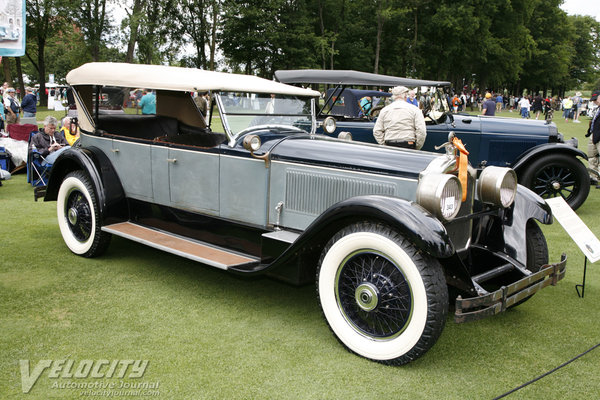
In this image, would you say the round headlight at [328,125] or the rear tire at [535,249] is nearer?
the rear tire at [535,249]

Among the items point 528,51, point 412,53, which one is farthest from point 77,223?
point 528,51

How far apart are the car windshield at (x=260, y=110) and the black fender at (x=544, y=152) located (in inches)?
171

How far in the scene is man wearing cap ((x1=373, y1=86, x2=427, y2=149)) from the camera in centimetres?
678

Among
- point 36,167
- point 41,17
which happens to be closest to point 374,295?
point 36,167

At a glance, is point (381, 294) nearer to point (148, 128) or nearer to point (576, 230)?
point (576, 230)

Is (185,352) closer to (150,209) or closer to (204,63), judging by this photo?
(150,209)

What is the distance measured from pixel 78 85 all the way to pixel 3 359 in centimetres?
318

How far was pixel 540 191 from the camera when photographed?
7738 millimetres

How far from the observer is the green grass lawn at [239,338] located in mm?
2920

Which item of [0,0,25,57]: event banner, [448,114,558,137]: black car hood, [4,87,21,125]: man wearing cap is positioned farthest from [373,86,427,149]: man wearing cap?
[4,87,21,125]: man wearing cap

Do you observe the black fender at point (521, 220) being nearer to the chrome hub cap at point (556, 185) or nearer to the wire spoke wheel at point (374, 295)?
the wire spoke wheel at point (374, 295)

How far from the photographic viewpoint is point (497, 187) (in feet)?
12.0

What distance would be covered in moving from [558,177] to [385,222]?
578cm

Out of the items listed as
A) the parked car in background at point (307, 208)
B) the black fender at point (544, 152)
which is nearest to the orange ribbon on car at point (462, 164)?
the parked car in background at point (307, 208)
